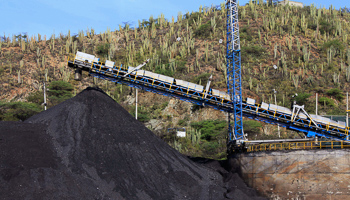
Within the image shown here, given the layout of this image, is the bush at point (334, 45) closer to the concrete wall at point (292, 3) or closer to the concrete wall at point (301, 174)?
the concrete wall at point (292, 3)

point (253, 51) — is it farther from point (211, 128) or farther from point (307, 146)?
point (307, 146)

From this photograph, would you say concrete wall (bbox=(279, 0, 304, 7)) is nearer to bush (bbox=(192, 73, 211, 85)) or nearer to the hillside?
the hillside

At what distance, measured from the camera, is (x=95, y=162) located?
69.0ft

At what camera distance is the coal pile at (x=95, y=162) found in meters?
18.5

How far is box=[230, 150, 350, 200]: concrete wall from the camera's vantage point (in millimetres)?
22703

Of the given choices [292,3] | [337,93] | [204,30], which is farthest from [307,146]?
[292,3]

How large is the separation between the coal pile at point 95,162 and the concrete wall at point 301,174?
135 centimetres

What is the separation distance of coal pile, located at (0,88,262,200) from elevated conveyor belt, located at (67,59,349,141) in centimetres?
A: 217

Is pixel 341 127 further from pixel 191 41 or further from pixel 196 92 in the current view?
pixel 191 41

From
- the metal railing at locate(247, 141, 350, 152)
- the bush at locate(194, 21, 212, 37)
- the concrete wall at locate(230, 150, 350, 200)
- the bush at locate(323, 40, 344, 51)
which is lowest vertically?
the concrete wall at locate(230, 150, 350, 200)

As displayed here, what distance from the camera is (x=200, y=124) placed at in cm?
4831

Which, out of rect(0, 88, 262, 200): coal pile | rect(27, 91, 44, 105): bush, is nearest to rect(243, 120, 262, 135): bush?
rect(0, 88, 262, 200): coal pile

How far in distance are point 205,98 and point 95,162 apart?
11.1 metres

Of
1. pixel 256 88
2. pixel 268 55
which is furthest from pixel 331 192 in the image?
pixel 268 55
